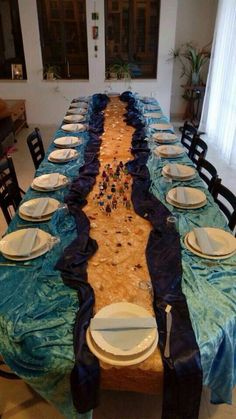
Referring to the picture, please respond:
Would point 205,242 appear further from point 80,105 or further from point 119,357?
point 80,105

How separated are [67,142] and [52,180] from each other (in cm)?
78

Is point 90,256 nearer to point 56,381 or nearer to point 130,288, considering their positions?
point 130,288

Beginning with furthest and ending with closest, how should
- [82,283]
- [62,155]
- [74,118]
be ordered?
[74,118] → [62,155] → [82,283]

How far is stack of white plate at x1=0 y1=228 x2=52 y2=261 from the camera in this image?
1355 mm

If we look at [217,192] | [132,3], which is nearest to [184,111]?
[132,3]

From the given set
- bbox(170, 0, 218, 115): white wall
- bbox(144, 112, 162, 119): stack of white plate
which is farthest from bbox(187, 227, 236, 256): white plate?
bbox(170, 0, 218, 115): white wall

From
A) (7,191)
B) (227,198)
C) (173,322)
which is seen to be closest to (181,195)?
(227,198)

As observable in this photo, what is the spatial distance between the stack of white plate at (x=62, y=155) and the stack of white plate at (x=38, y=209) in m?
0.65

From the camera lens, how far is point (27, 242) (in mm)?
1407

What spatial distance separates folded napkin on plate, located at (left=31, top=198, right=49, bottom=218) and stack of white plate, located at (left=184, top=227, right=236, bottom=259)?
2.42 feet

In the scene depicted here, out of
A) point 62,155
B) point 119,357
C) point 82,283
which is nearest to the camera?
point 119,357

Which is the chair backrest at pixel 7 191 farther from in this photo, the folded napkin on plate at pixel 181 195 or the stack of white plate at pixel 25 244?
the folded napkin on plate at pixel 181 195

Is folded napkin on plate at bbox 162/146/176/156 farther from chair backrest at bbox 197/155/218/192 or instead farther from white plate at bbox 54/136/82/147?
white plate at bbox 54/136/82/147

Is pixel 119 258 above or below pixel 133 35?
below
